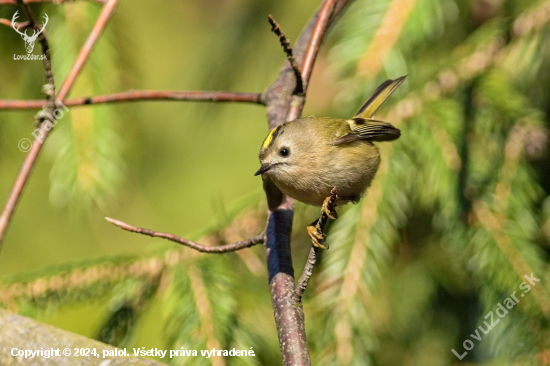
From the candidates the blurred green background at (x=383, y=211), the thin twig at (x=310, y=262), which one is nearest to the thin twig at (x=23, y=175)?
the blurred green background at (x=383, y=211)

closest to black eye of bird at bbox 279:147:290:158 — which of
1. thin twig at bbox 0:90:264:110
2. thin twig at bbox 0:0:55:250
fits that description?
thin twig at bbox 0:90:264:110

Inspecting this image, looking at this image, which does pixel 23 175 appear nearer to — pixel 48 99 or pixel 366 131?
pixel 48 99

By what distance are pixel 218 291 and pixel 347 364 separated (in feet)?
0.95

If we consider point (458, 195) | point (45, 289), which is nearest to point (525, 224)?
point (458, 195)

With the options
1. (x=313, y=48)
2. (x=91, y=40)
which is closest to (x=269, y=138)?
(x=313, y=48)

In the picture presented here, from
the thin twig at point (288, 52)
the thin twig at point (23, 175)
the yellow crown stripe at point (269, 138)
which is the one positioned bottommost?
the thin twig at point (23, 175)

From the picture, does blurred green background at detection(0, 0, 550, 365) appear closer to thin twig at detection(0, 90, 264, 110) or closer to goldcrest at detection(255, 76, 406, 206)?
goldcrest at detection(255, 76, 406, 206)

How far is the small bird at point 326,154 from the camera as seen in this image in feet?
4.07

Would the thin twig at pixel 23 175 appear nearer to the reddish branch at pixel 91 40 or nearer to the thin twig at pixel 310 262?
the reddish branch at pixel 91 40

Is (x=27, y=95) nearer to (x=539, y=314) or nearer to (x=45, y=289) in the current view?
(x=45, y=289)

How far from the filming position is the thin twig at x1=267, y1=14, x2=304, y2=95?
96 cm

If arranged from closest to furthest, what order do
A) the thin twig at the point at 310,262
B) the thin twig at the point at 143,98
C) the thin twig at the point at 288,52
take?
the thin twig at the point at 310,262, the thin twig at the point at 288,52, the thin twig at the point at 143,98

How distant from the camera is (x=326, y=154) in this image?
4.50 ft

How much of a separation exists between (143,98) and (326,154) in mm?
447
